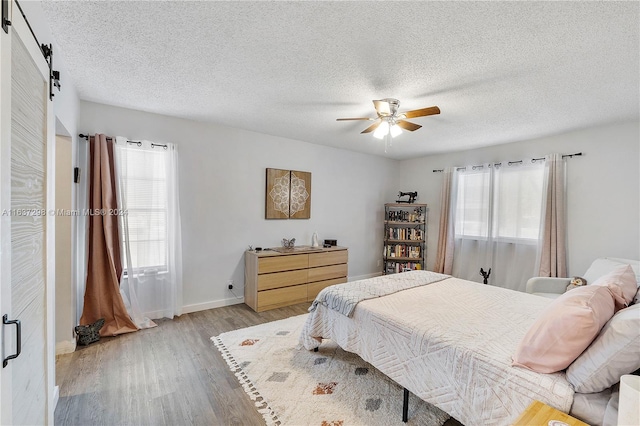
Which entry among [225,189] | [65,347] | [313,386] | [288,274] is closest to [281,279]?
[288,274]

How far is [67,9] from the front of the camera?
5.29 ft

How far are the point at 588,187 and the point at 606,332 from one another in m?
Answer: 3.19

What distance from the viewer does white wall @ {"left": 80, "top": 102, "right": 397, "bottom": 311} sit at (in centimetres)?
338

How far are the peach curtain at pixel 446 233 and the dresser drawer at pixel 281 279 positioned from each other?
2.49m

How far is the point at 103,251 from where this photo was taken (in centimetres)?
296

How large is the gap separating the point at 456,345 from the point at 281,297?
2640mm

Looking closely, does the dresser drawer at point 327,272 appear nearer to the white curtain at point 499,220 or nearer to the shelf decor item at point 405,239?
the shelf decor item at point 405,239

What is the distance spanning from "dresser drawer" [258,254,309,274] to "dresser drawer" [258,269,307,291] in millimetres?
58

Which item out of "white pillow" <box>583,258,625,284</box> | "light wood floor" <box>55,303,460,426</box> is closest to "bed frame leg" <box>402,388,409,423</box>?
"light wood floor" <box>55,303,460,426</box>

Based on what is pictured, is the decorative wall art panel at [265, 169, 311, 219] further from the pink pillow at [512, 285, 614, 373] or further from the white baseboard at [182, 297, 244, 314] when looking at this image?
the pink pillow at [512, 285, 614, 373]

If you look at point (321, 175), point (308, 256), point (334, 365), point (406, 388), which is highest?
point (321, 175)

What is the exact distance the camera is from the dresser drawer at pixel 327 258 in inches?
164

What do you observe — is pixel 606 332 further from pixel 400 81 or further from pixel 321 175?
pixel 321 175

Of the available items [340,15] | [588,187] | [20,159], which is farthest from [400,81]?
[588,187]
